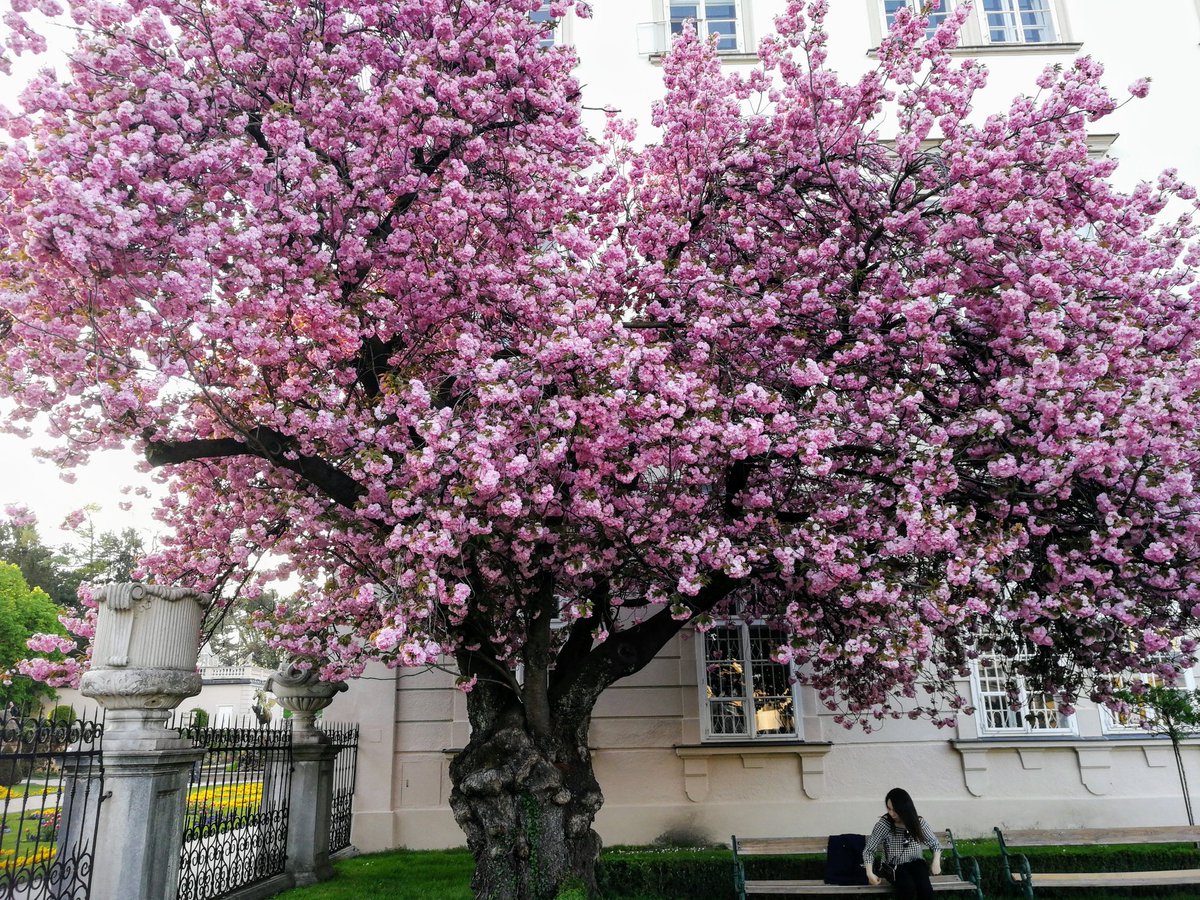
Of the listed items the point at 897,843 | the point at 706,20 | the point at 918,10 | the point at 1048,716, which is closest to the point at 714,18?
the point at 706,20

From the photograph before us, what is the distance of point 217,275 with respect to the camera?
21.3 ft

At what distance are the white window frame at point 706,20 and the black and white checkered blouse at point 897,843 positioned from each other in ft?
39.4

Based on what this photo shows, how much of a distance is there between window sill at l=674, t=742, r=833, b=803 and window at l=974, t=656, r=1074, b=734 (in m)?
2.35

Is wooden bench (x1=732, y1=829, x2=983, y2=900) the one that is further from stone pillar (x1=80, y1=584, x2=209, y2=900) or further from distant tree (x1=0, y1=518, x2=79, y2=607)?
distant tree (x1=0, y1=518, x2=79, y2=607)

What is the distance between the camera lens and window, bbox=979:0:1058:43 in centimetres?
1390

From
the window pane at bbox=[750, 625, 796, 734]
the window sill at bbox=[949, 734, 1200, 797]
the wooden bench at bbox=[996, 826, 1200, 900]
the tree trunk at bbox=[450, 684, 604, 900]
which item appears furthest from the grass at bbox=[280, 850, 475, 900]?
the window sill at bbox=[949, 734, 1200, 797]

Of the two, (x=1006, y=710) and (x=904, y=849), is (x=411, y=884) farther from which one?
(x=1006, y=710)

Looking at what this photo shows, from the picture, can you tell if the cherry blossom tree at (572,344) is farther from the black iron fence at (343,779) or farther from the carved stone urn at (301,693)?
the black iron fence at (343,779)

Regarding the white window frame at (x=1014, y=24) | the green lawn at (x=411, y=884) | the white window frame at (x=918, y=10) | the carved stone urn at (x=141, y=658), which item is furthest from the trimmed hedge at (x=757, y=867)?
the white window frame at (x=1014, y=24)

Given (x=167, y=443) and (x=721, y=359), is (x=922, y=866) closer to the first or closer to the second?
(x=721, y=359)

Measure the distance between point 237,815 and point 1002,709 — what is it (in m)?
9.99

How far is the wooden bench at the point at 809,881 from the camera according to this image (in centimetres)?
679

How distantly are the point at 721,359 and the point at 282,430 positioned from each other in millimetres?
3780

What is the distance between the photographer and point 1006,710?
37.4ft
